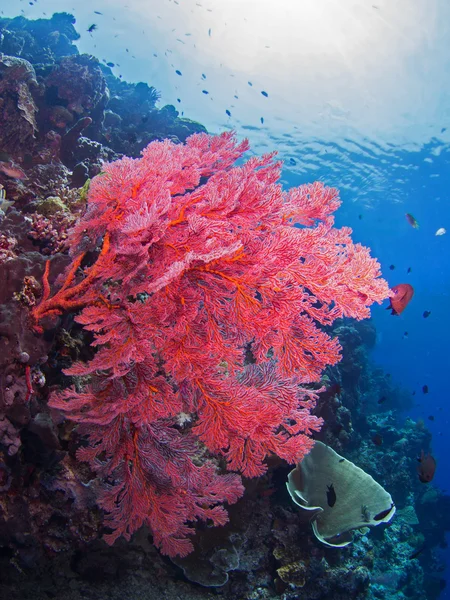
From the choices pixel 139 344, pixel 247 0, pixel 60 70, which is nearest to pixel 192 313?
pixel 139 344

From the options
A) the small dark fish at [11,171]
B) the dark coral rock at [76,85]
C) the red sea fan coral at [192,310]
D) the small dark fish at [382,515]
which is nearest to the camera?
the red sea fan coral at [192,310]

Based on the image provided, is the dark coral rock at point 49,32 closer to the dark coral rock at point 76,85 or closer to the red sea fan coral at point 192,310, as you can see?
the dark coral rock at point 76,85

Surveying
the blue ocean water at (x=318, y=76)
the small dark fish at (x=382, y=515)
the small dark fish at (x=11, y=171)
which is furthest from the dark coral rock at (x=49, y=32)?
the small dark fish at (x=382, y=515)

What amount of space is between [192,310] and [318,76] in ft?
91.7

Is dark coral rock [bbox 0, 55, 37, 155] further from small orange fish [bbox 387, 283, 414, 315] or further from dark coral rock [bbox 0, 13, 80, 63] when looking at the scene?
dark coral rock [bbox 0, 13, 80, 63]

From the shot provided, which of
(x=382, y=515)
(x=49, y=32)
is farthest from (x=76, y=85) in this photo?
(x=382, y=515)

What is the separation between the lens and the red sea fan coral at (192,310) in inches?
95.8

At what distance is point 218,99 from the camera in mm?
28906

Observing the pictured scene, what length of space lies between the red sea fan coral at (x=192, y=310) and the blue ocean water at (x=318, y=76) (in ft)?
44.5

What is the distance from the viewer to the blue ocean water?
1920cm

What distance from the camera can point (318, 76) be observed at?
924 inches

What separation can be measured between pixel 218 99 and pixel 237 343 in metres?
32.4

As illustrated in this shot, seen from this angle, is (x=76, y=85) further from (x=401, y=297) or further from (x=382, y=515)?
(x=382, y=515)

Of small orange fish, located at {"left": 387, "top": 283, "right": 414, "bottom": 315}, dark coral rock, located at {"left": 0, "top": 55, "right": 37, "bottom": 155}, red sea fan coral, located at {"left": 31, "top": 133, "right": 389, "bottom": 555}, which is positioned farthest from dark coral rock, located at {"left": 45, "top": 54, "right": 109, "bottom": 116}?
small orange fish, located at {"left": 387, "top": 283, "right": 414, "bottom": 315}
